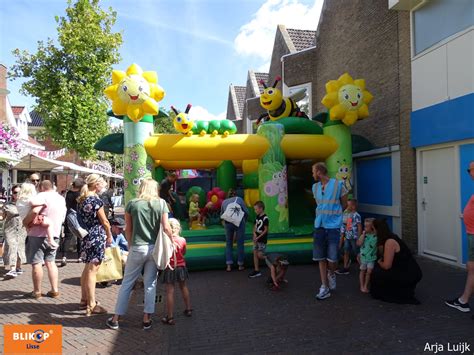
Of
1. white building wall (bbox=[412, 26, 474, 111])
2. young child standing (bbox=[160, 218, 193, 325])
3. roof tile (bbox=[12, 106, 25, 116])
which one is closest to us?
young child standing (bbox=[160, 218, 193, 325])

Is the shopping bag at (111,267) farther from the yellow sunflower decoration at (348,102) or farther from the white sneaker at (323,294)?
the yellow sunflower decoration at (348,102)

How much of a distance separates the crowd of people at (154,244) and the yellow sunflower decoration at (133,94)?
2021 millimetres

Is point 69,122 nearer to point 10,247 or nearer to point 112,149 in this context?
point 112,149

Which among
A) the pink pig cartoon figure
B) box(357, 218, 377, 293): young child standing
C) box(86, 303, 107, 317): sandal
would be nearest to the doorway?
box(357, 218, 377, 293): young child standing

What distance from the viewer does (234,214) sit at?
6598mm

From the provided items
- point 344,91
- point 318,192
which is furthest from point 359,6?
point 318,192

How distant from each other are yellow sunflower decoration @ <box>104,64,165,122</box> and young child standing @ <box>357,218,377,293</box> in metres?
4.67

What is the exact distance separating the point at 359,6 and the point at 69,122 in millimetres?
9979

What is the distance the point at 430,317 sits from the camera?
4.36 metres

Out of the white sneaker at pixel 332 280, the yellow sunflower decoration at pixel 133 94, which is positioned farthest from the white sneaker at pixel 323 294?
the yellow sunflower decoration at pixel 133 94

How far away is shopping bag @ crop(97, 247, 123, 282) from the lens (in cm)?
565

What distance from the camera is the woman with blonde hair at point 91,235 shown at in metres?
4.52

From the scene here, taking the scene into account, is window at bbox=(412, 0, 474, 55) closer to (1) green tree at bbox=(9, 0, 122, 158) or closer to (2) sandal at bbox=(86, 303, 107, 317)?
(2) sandal at bbox=(86, 303, 107, 317)

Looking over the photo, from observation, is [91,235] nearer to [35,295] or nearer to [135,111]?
[35,295]
